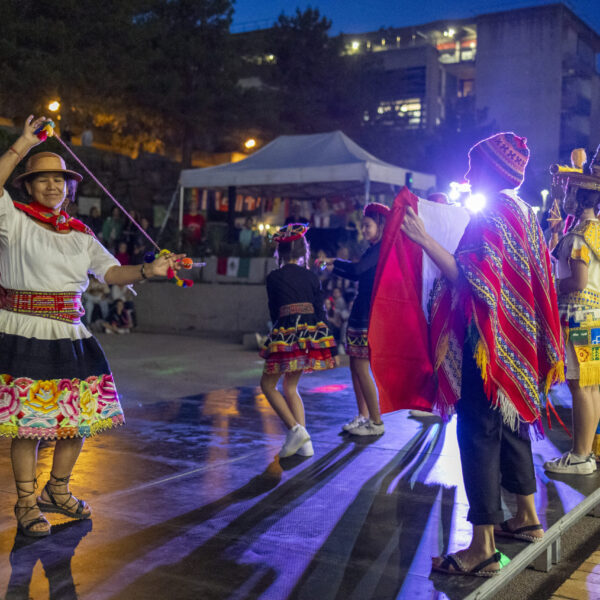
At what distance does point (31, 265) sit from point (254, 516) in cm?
170

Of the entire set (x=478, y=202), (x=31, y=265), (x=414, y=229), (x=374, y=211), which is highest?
(x=374, y=211)

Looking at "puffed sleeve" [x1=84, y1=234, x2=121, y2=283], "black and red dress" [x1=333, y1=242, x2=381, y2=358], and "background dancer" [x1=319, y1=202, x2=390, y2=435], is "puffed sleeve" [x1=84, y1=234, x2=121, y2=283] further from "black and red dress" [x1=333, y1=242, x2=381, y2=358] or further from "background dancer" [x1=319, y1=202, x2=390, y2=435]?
"black and red dress" [x1=333, y1=242, x2=381, y2=358]

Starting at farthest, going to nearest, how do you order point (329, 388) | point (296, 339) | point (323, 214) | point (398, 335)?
point (323, 214)
point (329, 388)
point (296, 339)
point (398, 335)

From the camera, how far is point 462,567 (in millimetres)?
3205

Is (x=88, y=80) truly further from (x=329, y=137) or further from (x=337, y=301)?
(x=337, y=301)

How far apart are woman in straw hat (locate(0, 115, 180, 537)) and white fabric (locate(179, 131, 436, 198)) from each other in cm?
1102

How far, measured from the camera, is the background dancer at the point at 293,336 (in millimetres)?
5340

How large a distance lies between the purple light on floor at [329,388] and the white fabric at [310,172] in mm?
6411

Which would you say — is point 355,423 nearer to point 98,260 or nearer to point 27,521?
point 98,260

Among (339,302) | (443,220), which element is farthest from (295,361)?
(339,302)

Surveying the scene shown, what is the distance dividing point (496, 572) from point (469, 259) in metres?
1.31

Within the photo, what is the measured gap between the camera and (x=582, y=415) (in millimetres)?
5031

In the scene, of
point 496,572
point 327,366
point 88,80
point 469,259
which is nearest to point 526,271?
point 469,259

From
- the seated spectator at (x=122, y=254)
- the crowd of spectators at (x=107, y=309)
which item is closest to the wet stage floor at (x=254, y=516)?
the crowd of spectators at (x=107, y=309)
